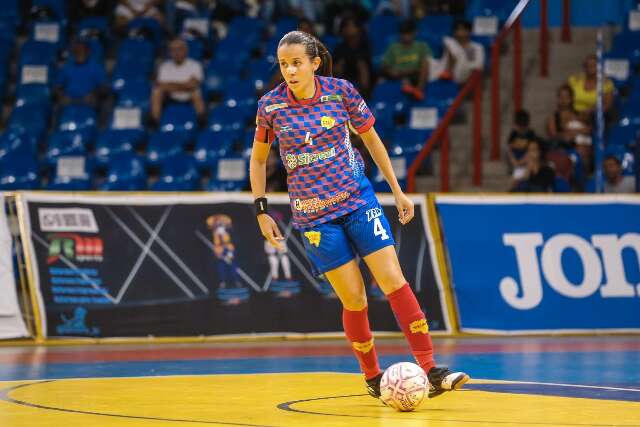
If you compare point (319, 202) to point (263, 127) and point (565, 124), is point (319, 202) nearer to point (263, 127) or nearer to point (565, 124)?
point (263, 127)

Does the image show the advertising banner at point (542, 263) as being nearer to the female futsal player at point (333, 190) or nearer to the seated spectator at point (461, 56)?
the seated spectator at point (461, 56)

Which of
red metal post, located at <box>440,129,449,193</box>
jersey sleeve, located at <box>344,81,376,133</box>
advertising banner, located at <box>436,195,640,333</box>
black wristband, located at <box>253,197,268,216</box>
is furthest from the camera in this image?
red metal post, located at <box>440,129,449,193</box>

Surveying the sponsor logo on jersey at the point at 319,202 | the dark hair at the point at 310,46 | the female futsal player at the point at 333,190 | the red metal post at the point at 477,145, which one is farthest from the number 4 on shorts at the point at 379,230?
the red metal post at the point at 477,145

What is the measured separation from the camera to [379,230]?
782cm

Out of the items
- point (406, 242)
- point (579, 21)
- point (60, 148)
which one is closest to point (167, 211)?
point (406, 242)

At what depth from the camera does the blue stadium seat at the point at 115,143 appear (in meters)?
19.2

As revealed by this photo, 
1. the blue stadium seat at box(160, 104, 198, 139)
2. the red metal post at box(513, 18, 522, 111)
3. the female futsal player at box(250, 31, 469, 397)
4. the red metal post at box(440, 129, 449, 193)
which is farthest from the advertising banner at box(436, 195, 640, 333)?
the female futsal player at box(250, 31, 469, 397)

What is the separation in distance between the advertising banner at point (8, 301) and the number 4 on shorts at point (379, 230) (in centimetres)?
677

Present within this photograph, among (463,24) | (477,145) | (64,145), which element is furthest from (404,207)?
(64,145)

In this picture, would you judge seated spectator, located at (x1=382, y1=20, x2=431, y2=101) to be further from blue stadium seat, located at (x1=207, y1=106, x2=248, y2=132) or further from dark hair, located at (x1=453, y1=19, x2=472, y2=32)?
blue stadium seat, located at (x1=207, y1=106, x2=248, y2=132)

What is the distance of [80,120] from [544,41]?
7153 mm

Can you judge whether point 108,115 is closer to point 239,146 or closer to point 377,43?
point 239,146

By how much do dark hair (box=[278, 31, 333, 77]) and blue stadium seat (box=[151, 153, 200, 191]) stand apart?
10524 millimetres

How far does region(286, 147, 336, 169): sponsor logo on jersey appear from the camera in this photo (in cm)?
776
